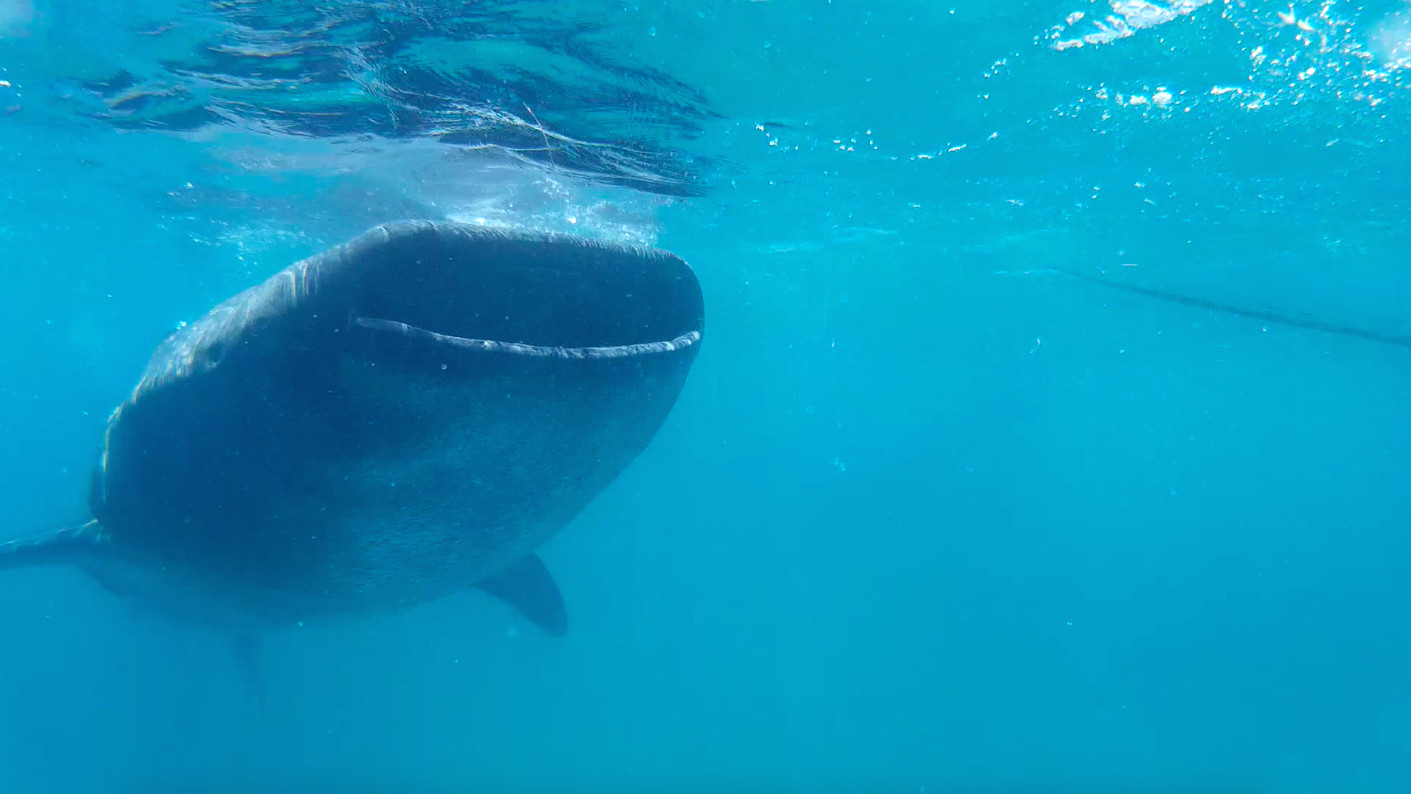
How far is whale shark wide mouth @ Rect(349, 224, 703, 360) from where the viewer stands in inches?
93.9

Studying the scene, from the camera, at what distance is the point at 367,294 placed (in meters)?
2.48

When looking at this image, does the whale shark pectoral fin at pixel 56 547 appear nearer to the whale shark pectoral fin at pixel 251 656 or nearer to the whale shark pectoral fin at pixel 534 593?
the whale shark pectoral fin at pixel 534 593

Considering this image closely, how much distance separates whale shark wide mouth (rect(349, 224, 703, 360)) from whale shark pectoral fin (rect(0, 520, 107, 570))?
3356mm

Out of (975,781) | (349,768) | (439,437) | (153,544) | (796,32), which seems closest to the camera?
(439,437)

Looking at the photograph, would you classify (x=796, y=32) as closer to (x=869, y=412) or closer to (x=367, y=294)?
(x=367, y=294)

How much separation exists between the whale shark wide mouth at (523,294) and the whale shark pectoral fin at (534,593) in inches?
207

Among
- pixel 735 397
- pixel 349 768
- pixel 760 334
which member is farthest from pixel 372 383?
pixel 735 397

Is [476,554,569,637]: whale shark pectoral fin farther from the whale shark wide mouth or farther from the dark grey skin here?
the whale shark wide mouth

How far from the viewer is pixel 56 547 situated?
5.22 meters

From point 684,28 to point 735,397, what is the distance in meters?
93.4

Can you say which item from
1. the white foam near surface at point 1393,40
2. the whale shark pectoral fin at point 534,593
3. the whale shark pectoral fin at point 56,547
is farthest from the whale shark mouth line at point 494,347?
the white foam near surface at point 1393,40

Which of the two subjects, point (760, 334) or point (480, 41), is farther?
point (760, 334)

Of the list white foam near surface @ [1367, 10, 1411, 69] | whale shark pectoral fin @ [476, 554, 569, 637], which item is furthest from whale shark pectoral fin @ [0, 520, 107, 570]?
white foam near surface @ [1367, 10, 1411, 69]

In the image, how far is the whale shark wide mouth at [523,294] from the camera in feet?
7.82
